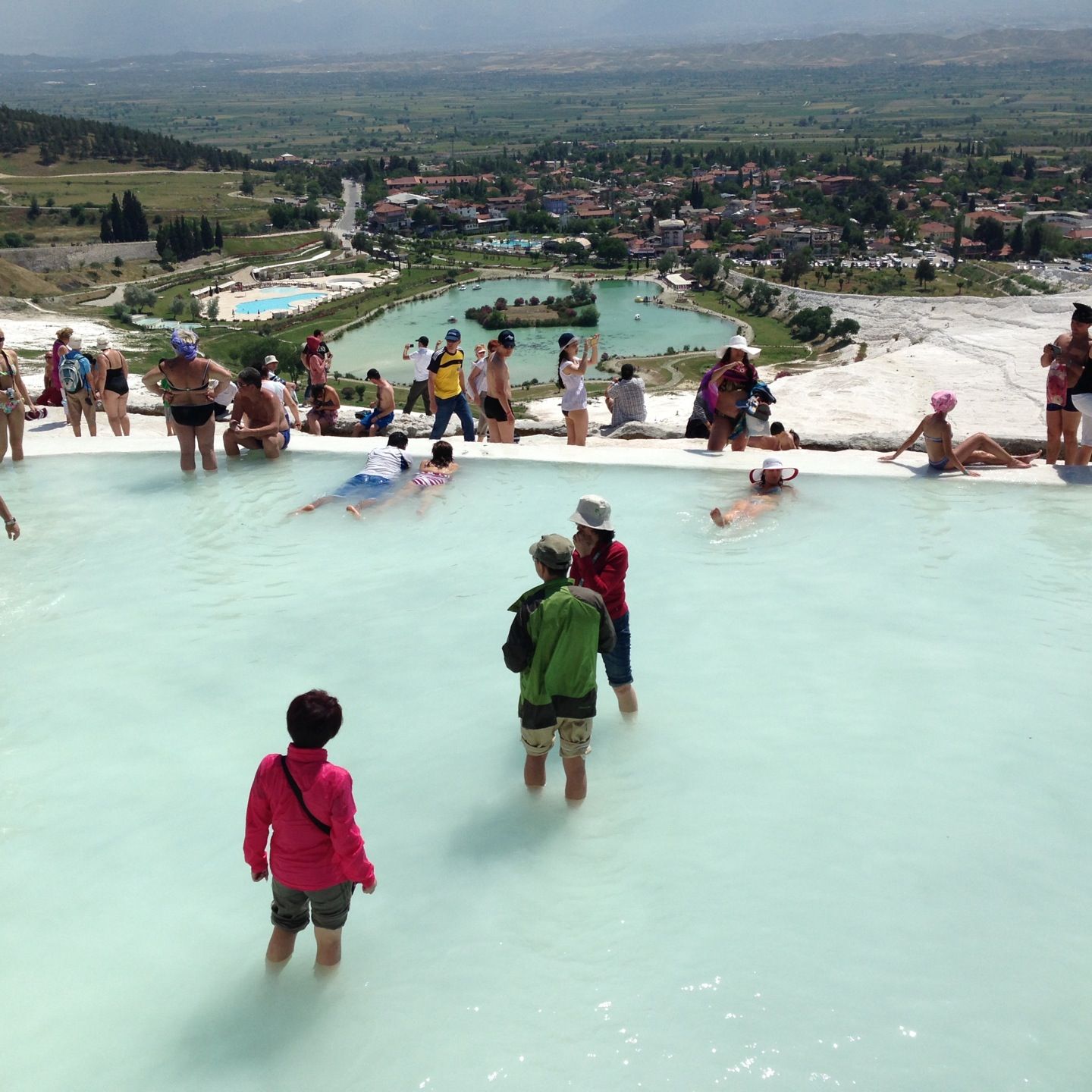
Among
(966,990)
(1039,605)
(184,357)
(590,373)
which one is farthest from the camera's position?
(590,373)

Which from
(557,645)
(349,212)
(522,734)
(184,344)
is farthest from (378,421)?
(349,212)

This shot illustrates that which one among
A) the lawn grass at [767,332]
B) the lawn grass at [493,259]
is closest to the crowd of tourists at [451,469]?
the lawn grass at [767,332]

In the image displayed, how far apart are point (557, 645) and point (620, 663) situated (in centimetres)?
106

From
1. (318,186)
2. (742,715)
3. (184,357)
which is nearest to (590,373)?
(184,357)

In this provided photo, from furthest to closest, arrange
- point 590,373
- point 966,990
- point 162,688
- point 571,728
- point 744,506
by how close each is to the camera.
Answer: point 590,373 → point 744,506 → point 162,688 → point 571,728 → point 966,990

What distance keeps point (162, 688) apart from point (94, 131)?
148277mm

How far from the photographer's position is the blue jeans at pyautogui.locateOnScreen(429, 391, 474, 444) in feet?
37.6

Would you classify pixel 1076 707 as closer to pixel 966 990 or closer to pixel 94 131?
pixel 966 990

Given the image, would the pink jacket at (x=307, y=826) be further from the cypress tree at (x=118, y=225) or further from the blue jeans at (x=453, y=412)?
the cypress tree at (x=118, y=225)

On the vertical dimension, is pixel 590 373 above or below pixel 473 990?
below

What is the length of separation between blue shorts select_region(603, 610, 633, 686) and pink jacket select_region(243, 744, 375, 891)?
2055mm

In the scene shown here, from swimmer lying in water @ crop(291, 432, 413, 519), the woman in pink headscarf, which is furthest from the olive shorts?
the woman in pink headscarf

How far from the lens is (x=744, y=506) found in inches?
339

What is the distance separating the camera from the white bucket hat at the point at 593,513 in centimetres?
503
